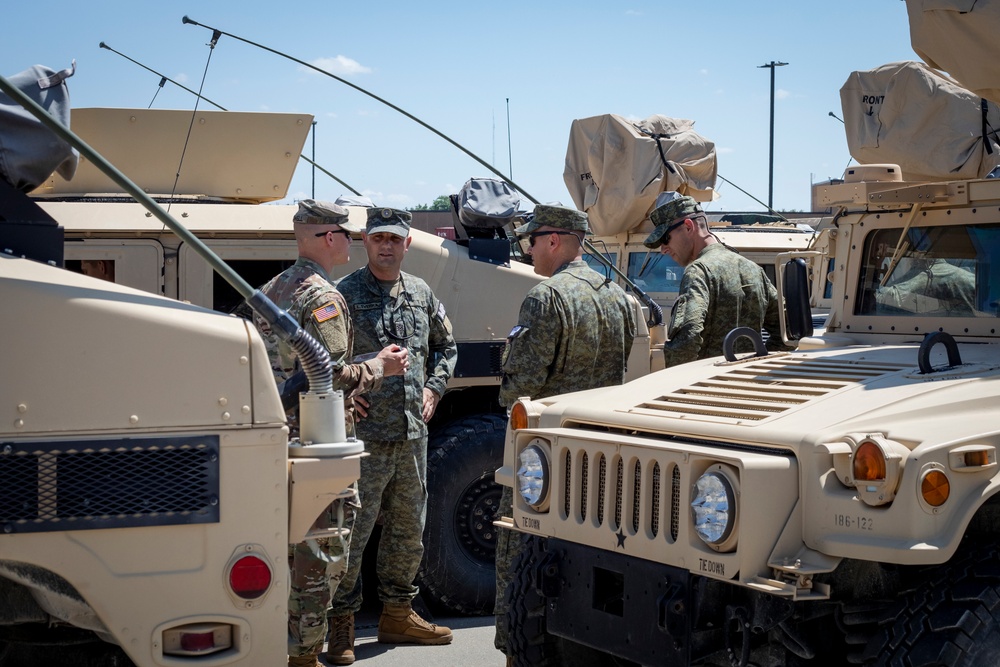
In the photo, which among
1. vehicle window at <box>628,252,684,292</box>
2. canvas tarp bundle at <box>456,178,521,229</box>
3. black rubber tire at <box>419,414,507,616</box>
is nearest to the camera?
black rubber tire at <box>419,414,507,616</box>

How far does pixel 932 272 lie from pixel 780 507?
1.75 m

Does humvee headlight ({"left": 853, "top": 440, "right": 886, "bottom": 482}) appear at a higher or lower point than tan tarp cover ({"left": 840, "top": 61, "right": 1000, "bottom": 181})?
lower

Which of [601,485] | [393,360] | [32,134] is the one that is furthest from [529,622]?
[32,134]

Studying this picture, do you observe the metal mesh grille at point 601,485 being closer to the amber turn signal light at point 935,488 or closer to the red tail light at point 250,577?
the amber turn signal light at point 935,488

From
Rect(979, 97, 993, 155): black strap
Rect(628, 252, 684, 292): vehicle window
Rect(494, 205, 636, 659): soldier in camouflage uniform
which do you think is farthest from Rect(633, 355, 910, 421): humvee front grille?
Rect(628, 252, 684, 292): vehicle window

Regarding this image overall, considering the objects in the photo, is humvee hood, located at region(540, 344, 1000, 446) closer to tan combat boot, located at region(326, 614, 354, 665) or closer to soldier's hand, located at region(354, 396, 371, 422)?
soldier's hand, located at region(354, 396, 371, 422)

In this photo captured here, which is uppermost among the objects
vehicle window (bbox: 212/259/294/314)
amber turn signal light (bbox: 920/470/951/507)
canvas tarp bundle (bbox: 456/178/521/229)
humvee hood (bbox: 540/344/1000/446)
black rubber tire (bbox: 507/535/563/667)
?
canvas tarp bundle (bbox: 456/178/521/229)

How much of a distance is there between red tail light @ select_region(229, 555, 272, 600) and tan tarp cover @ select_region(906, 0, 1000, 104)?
3.00 metres

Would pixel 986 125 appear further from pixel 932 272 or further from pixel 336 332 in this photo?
pixel 336 332

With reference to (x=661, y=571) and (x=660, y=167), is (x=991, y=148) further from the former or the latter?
(x=661, y=571)

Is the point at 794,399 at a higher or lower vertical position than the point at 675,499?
higher

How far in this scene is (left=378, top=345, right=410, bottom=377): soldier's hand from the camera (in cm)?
478

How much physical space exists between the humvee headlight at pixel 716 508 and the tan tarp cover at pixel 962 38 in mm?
1891

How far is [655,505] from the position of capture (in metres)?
3.59
